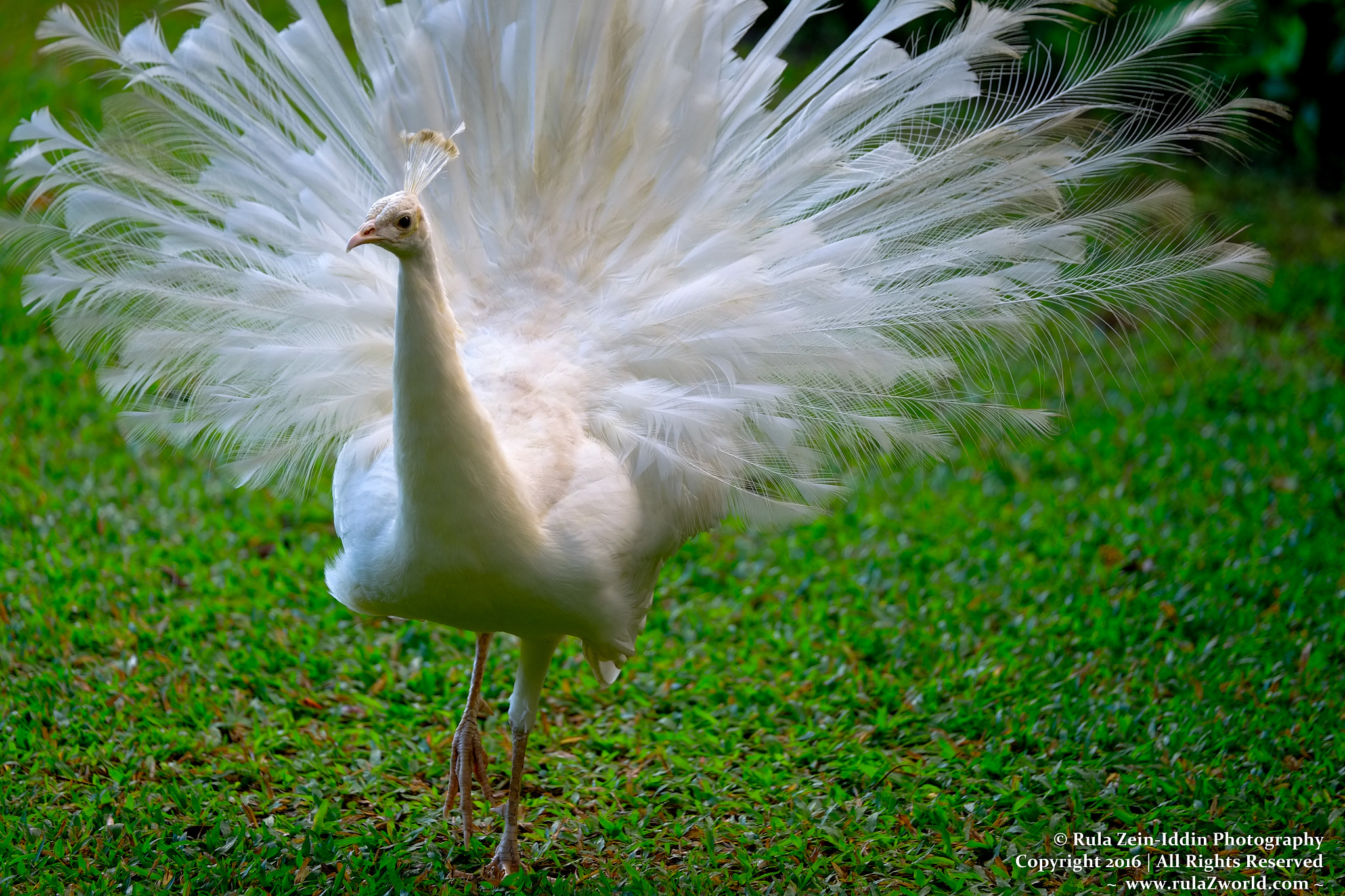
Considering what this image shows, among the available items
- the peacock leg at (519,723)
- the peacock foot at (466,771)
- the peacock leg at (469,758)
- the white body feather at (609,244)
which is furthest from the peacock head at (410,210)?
the peacock foot at (466,771)

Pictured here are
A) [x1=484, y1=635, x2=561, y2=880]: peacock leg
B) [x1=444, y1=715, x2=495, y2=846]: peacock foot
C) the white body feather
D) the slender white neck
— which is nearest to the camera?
the slender white neck

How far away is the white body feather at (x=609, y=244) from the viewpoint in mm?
3381

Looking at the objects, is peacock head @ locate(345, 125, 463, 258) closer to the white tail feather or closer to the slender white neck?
the slender white neck

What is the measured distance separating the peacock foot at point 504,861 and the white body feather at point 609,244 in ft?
1.94

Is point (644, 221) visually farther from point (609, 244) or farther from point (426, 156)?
point (426, 156)

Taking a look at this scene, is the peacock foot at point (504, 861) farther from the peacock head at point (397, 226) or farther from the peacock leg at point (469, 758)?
the peacock head at point (397, 226)

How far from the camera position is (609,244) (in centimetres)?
375

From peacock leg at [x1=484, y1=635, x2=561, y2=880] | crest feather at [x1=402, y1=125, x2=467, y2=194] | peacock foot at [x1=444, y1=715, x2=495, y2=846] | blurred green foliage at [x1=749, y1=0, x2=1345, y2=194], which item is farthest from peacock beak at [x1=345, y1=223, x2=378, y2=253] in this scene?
blurred green foliage at [x1=749, y1=0, x2=1345, y2=194]

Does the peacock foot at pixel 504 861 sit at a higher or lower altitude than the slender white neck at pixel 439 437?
lower

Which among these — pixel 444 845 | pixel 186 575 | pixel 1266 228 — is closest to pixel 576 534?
pixel 444 845

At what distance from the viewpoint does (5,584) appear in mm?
4859

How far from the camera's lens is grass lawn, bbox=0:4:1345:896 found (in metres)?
3.74

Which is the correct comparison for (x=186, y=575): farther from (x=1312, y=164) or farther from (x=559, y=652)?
(x=1312, y=164)

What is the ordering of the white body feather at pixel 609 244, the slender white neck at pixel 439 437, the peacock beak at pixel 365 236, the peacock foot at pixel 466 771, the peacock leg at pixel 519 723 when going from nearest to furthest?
1. the peacock beak at pixel 365 236
2. the slender white neck at pixel 439 437
3. the white body feather at pixel 609 244
4. the peacock leg at pixel 519 723
5. the peacock foot at pixel 466 771
